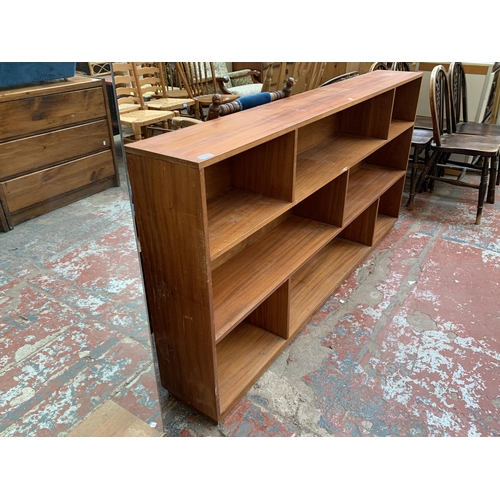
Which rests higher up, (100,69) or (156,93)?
(100,69)

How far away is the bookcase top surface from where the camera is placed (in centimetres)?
125

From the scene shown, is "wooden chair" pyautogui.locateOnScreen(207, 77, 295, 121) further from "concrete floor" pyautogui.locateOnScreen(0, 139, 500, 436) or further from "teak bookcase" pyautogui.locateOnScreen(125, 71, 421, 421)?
"concrete floor" pyautogui.locateOnScreen(0, 139, 500, 436)

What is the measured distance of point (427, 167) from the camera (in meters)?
3.21

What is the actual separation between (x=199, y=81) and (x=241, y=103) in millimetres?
3452

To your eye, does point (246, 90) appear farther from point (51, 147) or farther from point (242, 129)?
point (51, 147)

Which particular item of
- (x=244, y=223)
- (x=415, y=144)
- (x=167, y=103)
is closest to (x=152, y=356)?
(x=244, y=223)

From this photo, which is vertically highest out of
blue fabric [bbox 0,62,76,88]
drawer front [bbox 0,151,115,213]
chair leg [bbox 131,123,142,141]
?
blue fabric [bbox 0,62,76,88]

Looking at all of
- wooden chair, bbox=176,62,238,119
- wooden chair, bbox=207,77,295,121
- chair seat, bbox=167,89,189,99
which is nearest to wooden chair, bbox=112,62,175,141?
chair seat, bbox=167,89,189,99

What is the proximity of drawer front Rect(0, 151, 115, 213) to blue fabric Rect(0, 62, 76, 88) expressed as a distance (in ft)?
0.83

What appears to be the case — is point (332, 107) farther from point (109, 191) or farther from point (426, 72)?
point (426, 72)

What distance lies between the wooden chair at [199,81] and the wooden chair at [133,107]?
0.61 m

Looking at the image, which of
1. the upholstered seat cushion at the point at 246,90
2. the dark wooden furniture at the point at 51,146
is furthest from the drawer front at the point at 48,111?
the upholstered seat cushion at the point at 246,90

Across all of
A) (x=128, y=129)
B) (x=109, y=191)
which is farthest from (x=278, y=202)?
(x=128, y=129)

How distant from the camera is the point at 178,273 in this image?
4.62 feet
